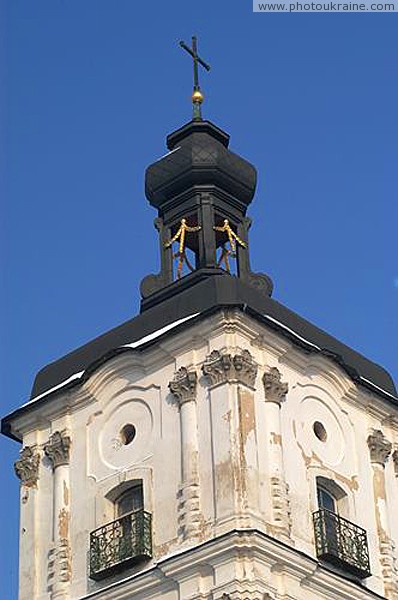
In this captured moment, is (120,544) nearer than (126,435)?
Yes

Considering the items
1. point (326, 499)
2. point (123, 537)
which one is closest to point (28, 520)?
point (123, 537)

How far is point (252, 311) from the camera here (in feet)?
88.0

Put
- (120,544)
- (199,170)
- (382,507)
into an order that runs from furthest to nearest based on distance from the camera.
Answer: (199,170), (382,507), (120,544)

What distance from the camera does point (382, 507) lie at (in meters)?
27.8

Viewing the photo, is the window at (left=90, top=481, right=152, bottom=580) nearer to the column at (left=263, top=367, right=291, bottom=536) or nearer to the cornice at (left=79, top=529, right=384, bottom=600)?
the cornice at (left=79, top=529, right=384, bottom=600)

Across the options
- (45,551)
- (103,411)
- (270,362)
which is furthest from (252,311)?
(45,551)

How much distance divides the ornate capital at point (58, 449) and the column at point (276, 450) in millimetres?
3077

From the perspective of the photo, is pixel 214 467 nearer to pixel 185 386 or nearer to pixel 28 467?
pixel 185 386

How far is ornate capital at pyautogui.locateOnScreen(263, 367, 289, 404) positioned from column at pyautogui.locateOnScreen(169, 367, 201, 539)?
96cm

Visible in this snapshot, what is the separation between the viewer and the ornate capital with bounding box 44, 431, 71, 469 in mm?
27828

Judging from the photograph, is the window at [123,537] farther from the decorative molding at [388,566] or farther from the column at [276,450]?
the decorative molding at [388,566]

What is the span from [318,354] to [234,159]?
4322 millimetres

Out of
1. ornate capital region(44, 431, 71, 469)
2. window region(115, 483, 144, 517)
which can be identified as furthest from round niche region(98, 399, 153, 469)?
ornate capital region(44, 431, 71, 469)

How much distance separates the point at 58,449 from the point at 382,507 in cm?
463
